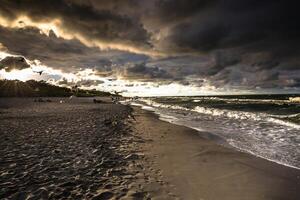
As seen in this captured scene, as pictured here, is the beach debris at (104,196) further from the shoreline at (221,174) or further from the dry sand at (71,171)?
the shoreline at (221,174)

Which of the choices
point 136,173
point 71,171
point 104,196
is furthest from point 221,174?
point 71,171

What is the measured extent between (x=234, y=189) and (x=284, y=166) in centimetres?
395

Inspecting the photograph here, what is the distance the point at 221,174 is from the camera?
9031mm

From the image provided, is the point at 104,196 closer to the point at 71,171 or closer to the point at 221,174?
the point at 71,171

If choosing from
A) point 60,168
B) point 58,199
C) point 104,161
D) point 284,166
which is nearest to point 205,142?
point 284,166

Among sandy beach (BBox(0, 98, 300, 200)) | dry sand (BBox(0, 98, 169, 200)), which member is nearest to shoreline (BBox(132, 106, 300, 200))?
sandy beach (BBox(0, 98, 300, 200))

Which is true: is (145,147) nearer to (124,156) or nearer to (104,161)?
(124,156)

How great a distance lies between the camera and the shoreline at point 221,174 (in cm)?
721

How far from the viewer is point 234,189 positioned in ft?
24.6

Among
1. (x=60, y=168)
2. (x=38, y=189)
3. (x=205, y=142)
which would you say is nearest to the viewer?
(x=38, y=189)

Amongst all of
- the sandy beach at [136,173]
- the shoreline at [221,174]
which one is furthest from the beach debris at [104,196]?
the shoreline at [221,174]

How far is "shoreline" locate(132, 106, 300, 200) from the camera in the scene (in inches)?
284

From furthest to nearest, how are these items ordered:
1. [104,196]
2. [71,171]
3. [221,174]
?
[221,174] → [71,171] → [104,196]

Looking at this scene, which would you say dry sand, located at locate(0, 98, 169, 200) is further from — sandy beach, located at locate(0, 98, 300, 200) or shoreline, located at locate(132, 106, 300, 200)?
shoreline, located at locate(132, 106, 300, 200)
